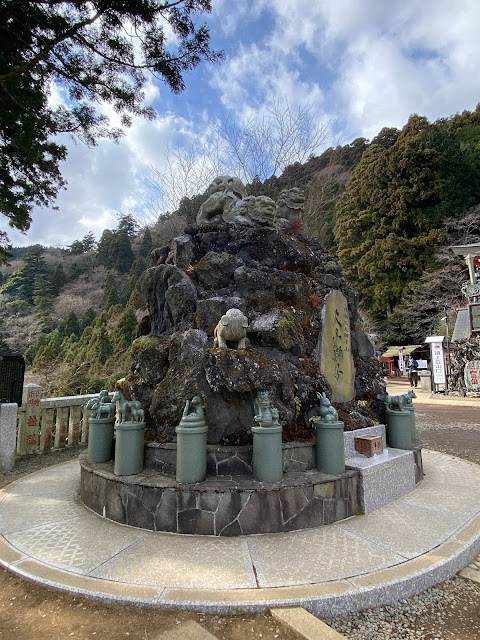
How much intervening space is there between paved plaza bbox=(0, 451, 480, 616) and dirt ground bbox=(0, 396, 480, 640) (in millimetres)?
62

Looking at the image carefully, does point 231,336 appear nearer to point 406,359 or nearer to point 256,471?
point 256,471

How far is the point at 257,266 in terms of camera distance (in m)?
5.23

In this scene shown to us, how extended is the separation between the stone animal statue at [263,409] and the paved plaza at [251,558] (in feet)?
3.30

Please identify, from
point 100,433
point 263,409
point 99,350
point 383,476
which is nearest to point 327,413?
point 263,409

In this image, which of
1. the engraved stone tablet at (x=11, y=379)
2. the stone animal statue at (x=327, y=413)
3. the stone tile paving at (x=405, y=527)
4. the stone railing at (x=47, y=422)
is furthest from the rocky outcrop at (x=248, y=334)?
the stone railing at (x=47, y=422)

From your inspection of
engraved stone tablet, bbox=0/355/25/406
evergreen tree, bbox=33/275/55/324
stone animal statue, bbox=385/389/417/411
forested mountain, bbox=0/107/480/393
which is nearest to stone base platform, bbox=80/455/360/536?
stone animal statue, bbox=385/389/417/411

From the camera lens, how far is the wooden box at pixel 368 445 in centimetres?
415

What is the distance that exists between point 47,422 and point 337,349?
5.97 m

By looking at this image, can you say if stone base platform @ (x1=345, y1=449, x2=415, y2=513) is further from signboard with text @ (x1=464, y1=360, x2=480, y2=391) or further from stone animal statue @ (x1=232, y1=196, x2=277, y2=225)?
signboard with text @ (x1=464, y1=360, x2=480, y2=391)

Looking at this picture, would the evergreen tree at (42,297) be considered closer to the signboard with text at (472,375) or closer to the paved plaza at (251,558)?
the paved plaza at (251,558)

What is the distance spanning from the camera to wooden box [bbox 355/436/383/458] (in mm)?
4152

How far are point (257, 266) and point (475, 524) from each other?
12.8 ft

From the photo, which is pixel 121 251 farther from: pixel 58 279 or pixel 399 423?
pixel 399 423

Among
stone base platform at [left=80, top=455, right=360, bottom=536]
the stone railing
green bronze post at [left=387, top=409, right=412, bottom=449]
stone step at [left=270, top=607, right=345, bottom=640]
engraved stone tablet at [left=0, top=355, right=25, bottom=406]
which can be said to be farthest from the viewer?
the stone railing
